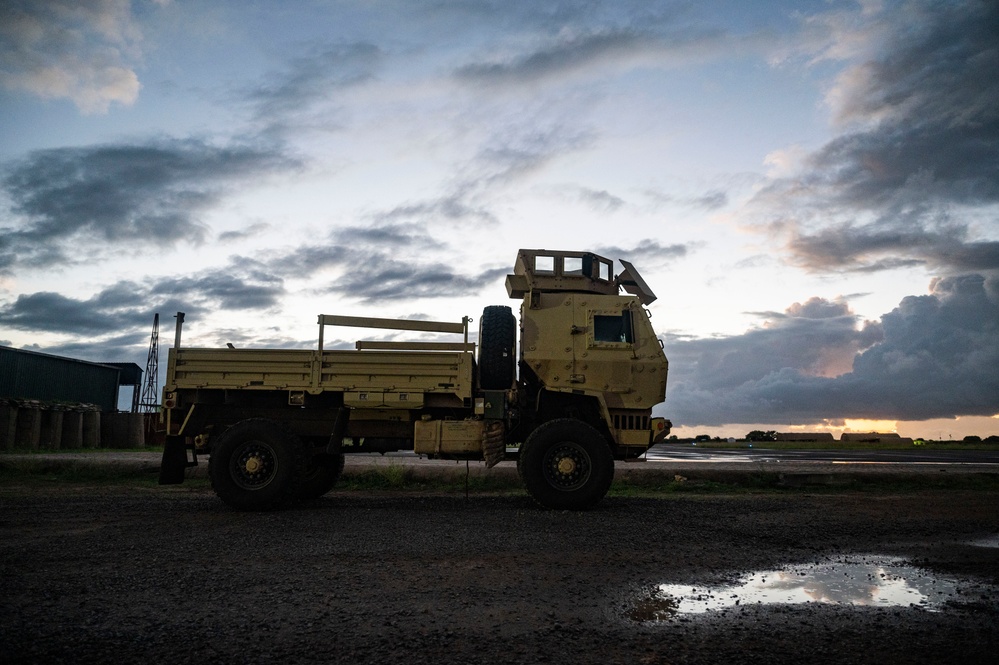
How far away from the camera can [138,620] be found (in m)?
4.11

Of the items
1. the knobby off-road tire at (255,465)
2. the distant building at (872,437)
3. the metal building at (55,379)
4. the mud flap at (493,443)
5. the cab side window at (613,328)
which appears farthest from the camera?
the distant building at (872,437)

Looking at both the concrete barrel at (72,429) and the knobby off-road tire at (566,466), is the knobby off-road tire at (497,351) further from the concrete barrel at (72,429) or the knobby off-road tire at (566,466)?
the concrete barrel at (72,429)

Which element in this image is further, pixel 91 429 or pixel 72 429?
pixel 91 429

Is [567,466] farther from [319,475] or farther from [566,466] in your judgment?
[319,475]

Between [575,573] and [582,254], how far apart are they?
6.74m

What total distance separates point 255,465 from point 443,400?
9.44 ft

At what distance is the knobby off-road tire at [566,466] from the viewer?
9562mm

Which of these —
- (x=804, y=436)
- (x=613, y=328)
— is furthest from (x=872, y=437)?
(x=613, y=328)

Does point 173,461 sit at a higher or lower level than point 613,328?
lower

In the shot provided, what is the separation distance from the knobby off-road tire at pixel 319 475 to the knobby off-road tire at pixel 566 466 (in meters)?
3.47

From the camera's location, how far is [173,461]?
10.1 metres

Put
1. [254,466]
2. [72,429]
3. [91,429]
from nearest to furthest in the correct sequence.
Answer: [254,466], [72,429], [91,429]

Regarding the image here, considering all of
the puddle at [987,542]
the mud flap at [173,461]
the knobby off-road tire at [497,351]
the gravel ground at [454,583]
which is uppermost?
the knobby off-road tire at [497,351]

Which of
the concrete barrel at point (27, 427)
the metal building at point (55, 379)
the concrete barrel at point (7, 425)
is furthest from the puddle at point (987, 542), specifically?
the metal building at point (55, 379)
